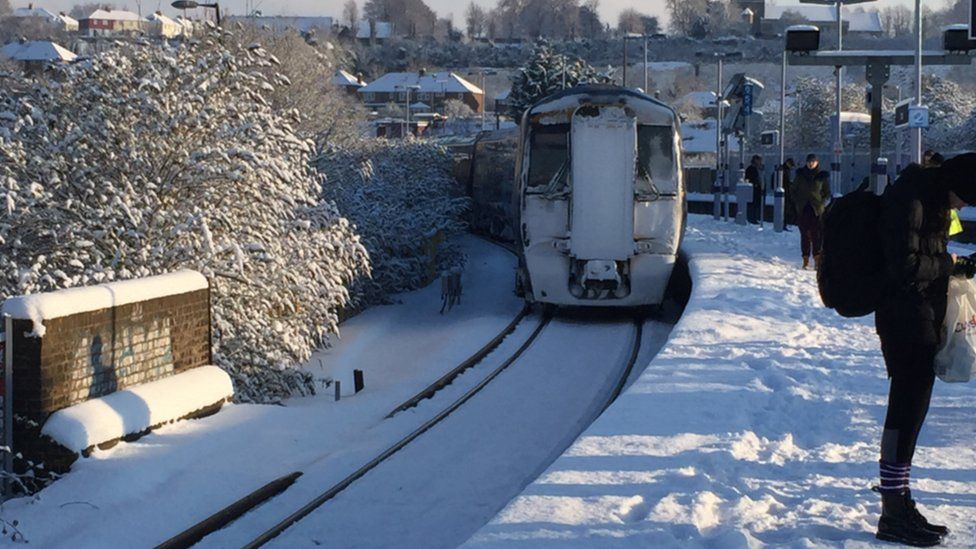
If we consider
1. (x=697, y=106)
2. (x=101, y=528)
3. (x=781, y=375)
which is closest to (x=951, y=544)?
(x=781, y=375)

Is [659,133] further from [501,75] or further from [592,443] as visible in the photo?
[501,75]

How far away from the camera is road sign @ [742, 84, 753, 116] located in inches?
1298

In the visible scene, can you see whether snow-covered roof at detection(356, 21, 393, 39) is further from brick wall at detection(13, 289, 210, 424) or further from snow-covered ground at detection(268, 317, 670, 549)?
brick wall at detection(13, 289, 210, 424)

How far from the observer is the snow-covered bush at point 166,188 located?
14383 millimetres

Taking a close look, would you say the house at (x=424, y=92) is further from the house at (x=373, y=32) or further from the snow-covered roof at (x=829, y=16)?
the snow-covered roof at (x=829, y=16)

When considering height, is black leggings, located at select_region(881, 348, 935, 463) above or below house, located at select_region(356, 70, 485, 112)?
below

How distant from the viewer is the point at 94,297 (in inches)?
414

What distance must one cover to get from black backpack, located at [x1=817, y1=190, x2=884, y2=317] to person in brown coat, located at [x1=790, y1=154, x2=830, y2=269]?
14.0 meters

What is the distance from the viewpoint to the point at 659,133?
63.5 feet

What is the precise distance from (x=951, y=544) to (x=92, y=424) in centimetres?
642

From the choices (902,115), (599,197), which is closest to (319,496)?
(599,197)

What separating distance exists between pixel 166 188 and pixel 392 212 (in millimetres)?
13692

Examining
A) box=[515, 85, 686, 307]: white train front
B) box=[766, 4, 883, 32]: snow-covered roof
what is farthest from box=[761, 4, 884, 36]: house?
box=[515, 85, 686, 307]: white train front

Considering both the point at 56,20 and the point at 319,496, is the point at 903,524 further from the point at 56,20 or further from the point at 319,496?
the point at 56,20
